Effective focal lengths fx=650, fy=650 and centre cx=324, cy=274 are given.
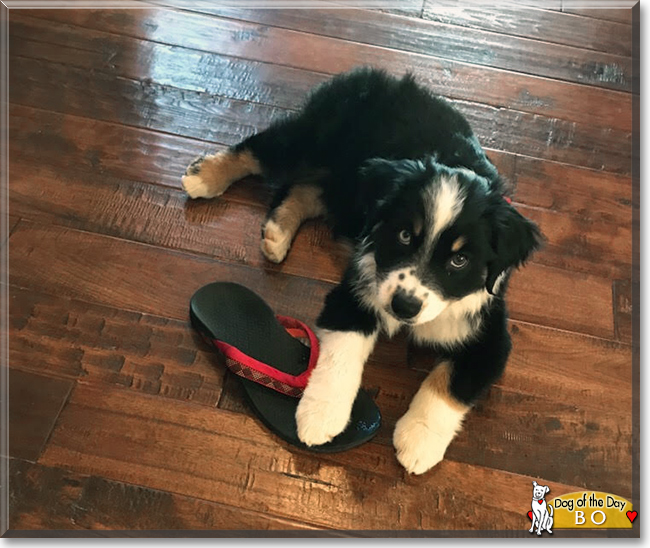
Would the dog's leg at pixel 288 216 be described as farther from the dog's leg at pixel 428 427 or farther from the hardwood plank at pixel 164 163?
the dog's leg at pixel 428 427

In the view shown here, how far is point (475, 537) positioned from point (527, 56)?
219 centimetres

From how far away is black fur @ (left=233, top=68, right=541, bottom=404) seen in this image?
1.61m

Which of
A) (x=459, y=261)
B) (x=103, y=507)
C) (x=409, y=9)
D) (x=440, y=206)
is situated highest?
(x=440, y=206)

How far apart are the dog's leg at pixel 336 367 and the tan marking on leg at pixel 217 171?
63cm

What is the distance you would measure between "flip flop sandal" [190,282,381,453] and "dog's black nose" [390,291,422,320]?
0.36m

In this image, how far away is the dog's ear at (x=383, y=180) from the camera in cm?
166

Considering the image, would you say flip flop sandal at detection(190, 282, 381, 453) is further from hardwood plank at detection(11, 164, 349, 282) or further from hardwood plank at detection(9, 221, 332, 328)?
hardwood plank at detection(11, 164, 349, 282)

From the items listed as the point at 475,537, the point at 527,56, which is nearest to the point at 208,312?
the point at 475,537

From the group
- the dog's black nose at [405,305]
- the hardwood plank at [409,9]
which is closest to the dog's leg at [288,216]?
the dog's black nose at [405,305]

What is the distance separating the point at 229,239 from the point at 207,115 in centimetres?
62

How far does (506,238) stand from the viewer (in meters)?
1.62

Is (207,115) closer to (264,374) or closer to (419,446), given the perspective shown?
(264,374)

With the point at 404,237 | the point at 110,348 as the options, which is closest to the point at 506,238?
the point at 404,237

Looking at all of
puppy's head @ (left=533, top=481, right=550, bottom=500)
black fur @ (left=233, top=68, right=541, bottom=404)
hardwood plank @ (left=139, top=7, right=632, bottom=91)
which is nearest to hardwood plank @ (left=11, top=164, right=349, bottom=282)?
black fur @ (left=233, top=68, right=541, bottom=404)
